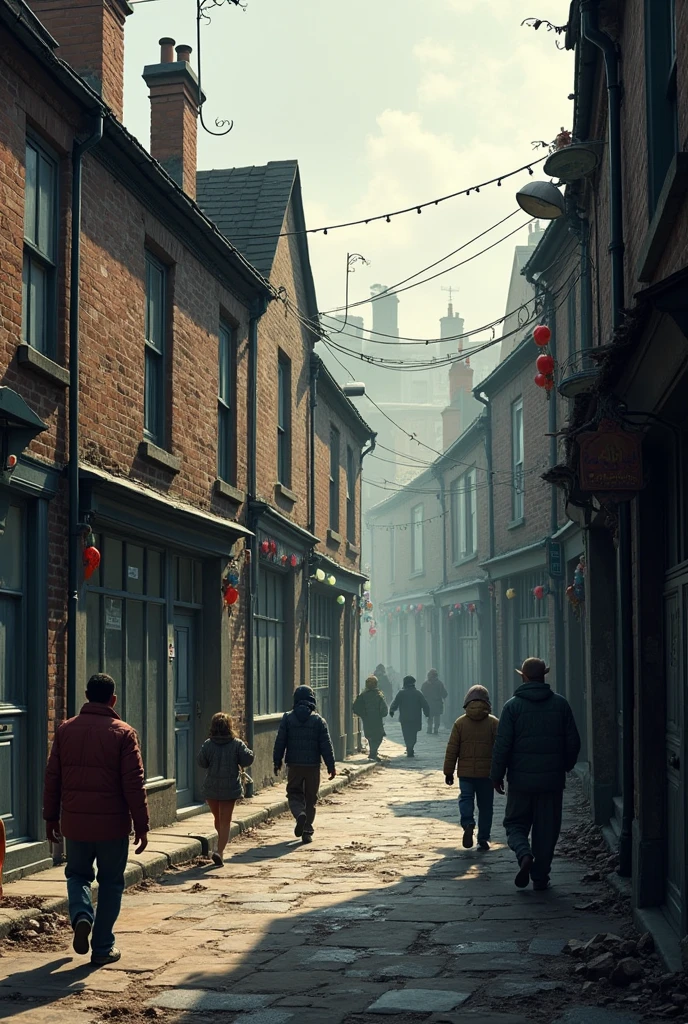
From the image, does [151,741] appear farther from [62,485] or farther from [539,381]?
[539,381]

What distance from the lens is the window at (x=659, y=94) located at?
335 inches

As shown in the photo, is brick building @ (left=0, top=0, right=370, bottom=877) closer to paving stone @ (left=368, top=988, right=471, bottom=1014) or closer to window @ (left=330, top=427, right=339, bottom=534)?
paving stone @ (left=368, top=988, right=471, bottom=1014)

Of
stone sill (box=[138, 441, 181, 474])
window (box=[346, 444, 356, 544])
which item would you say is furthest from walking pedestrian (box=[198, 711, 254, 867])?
window (box=[346, 444, 356, 544])

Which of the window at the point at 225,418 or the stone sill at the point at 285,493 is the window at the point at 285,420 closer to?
the stone sill at the point at 285,493

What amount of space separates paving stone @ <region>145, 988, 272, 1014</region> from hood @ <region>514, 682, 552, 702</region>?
487 cm

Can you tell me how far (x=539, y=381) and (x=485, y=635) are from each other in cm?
1939

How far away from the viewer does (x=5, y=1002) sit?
6.84 metres

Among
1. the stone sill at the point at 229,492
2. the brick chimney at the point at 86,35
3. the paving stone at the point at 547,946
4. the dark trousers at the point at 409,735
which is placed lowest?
the dark trousers at the point at 409,735

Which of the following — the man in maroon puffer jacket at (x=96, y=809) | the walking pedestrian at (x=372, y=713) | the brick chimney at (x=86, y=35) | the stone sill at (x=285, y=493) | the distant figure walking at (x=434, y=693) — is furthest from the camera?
the distant figure walking at (x=434, y=693)

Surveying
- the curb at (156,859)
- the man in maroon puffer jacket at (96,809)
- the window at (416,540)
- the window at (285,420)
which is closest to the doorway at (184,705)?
the curb at (156,859)

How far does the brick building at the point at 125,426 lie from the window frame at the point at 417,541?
23820 millimetres

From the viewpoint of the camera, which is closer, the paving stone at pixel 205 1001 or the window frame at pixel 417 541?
the paving stone at pixel 205 1001

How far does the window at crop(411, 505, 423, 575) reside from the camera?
144 feet

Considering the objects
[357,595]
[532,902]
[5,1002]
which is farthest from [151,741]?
[357,595]
